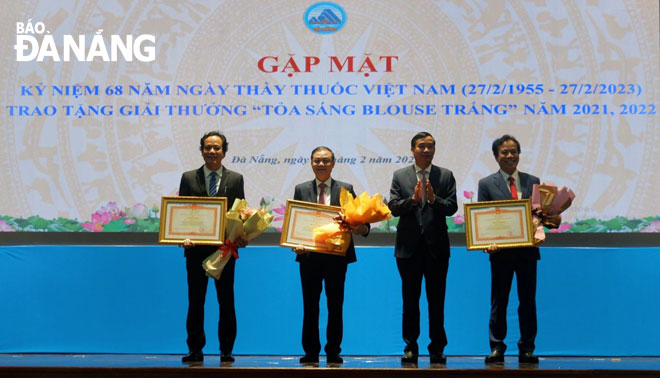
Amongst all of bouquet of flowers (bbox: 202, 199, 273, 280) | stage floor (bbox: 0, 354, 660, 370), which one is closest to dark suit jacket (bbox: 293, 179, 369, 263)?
bouquet of flowers (bbox: 202, 199, 273, 280)

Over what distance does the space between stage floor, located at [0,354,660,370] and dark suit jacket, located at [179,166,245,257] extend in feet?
2.41

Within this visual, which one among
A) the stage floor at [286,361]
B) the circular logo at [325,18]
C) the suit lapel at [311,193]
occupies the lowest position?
the stage floor at [286,361]

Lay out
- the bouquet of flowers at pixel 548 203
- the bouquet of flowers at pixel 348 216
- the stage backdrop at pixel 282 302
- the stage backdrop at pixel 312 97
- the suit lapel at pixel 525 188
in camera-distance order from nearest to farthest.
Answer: the bouquet of flowers at pixel 348 216
the bouquet of flowers at pixel 548 203
the suit lapel at pixel 525 188
the stage backdrop at pixel 282 302
the stage backdrop at pixel 312 97

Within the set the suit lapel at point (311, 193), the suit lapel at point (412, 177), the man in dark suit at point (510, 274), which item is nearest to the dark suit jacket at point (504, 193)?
the man in dark suit at point (510, 274)

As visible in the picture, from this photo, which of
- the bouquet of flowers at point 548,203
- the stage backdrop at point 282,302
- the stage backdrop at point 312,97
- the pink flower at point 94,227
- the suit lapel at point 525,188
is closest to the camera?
the bouquet of flowers at point 548,203

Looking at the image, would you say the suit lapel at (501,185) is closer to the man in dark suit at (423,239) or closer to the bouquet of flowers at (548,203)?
the bouquet of flowers at (548,203)

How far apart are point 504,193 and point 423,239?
566 mm

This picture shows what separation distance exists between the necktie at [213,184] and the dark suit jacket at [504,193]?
5.22 feet

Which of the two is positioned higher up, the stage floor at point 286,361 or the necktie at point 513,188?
the necktie at point 513,188

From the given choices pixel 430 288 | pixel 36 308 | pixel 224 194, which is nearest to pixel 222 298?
pixel 224 194

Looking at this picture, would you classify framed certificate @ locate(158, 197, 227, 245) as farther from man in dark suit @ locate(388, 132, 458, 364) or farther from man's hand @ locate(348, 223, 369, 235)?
man in dark suit @ locate(388, 132, 458, 364)

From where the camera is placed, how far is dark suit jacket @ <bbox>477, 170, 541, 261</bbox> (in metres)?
4.83

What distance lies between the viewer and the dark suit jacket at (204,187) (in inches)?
193

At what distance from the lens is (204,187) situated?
16.2ft
